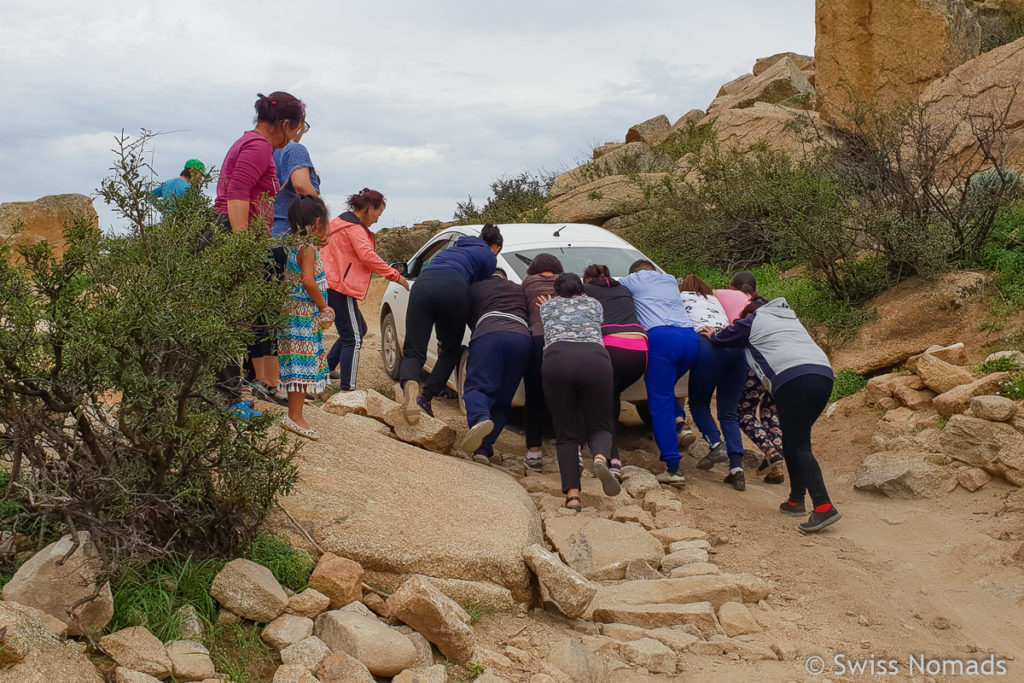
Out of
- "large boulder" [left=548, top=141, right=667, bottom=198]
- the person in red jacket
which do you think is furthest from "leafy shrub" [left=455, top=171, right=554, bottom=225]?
the person in red jacket

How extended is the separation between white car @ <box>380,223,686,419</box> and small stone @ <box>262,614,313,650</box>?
12.4 feet

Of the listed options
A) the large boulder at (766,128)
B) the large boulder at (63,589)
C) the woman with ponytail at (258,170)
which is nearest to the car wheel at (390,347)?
the woman with ponytail at (258,170)

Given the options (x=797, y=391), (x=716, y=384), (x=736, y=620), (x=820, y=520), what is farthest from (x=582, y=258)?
(x=736, y=620)

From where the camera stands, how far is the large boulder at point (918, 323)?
9172mm

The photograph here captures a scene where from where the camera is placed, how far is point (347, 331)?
8.10m

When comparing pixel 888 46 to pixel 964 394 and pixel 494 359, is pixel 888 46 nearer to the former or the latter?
pixel 964 394

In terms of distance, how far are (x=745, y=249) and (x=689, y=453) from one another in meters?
6.11

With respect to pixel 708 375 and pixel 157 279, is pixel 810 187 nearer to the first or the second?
pixel 708 375

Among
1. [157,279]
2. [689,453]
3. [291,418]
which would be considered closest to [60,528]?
[157,279]

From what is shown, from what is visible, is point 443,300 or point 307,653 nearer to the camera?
point 307,653

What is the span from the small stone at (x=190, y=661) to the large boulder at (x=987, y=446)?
5.67 meters

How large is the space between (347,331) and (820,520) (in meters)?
4.15

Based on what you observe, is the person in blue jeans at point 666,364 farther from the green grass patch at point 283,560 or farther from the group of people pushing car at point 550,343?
the green grass patch at point 283,560

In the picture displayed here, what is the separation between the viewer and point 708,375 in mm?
7445
